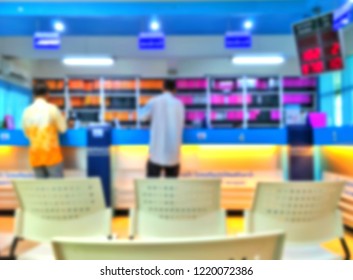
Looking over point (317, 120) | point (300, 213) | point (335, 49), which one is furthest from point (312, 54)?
point (300, 213)

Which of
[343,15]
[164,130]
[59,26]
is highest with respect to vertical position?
[59,26]

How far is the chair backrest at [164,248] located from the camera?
1062 millimetres

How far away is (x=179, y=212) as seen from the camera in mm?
2291

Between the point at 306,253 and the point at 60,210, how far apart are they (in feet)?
4.90

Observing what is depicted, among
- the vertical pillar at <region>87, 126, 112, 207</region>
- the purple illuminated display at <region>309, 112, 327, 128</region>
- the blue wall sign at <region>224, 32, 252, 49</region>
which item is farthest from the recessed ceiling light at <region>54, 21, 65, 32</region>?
the purple illuminated display at <region>309, 112, 327, 128</region>

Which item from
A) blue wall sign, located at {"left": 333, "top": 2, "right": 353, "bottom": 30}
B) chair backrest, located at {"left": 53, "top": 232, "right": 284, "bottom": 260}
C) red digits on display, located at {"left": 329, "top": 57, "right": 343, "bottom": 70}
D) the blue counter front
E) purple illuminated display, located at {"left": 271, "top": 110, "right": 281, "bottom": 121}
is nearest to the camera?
chair backrest, located at {"left": 53, "top": 232, "right": 284, "bottom": 260}

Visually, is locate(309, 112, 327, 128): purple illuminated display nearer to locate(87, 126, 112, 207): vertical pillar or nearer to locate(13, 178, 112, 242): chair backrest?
locate(87, 126, 112, 207): vertical pillar

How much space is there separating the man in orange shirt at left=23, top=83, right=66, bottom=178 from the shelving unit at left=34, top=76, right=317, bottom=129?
626 cm

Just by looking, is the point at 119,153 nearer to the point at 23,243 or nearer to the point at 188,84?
the point at 23,243

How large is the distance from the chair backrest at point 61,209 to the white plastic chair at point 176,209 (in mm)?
244

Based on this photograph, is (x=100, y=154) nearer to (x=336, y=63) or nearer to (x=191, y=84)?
(x=336, y=63)

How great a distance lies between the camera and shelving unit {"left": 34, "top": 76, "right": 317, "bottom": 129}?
10.6 meters

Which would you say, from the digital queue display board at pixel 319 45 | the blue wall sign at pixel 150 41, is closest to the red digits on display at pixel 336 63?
the digital queue display board at pixel 319 45
